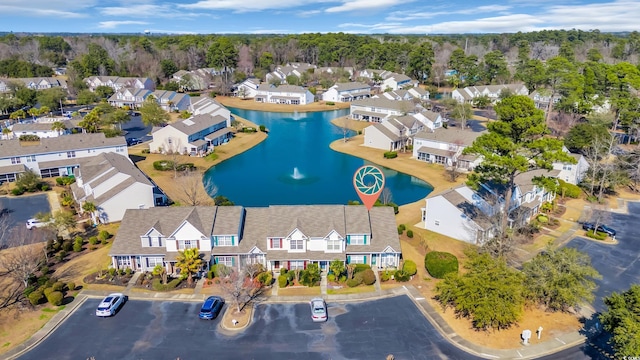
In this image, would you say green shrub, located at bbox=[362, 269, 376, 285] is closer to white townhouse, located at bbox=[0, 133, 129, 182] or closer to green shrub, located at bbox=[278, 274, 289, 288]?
green shrub, located at bbox=[278, 274, 289, 288]

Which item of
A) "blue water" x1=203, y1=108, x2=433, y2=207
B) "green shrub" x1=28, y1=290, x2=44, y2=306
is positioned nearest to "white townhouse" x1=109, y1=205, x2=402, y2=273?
"green shrub" x1=28, y1=290, x2=44, y2=306

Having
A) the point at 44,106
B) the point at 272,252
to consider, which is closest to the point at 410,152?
the point at 272,252

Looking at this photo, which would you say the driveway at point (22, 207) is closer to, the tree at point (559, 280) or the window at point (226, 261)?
the window at point (226, 261)

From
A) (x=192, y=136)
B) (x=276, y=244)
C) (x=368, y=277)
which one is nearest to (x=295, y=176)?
(x=192, y=136)

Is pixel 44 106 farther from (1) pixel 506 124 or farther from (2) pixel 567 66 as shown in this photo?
(2) pixel 567 66

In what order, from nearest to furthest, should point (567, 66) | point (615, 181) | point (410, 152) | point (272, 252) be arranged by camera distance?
point (272, 252) → point (615, 181) → point (410, 152) → point (567, 66)

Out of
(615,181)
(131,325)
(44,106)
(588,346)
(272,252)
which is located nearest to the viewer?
(588,346)
